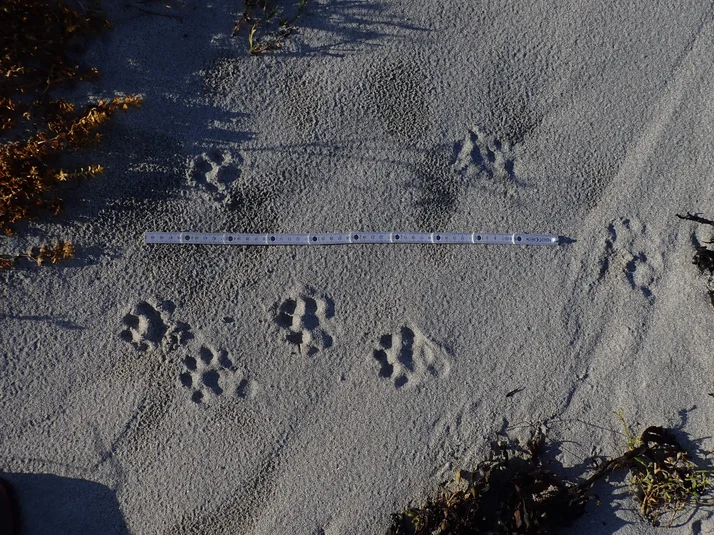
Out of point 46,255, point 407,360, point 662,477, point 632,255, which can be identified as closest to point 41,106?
point 46,255

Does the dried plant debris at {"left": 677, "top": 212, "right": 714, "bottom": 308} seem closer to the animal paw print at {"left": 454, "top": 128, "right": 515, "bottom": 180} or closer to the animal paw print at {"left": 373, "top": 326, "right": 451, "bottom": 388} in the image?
the animal paw print at {"left": 454, "top": 128, "right": 515, "bottom": 180}

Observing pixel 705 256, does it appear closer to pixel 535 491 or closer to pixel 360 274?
pixel 535 491

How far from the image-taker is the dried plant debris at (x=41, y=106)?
293 centimetres

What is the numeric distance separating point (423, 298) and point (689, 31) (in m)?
2.26

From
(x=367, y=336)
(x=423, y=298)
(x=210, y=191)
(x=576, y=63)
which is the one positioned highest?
(x=576, y=63)

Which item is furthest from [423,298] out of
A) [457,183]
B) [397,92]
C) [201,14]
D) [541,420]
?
[201,14]

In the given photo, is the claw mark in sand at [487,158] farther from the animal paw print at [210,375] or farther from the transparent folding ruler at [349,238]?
the animal paw print at [210,375]

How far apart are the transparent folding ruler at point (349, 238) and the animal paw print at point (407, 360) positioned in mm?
546

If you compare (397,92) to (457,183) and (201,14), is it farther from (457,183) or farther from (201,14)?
(201,14)

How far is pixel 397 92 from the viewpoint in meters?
3.13

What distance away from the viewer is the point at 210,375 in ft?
10.2

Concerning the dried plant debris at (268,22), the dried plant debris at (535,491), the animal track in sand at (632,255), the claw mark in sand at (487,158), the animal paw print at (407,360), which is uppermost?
the dried plant debris at (268,22)

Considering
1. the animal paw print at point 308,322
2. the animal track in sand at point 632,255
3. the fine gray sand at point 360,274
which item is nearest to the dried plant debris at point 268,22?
the fine gray sand at point 360,274

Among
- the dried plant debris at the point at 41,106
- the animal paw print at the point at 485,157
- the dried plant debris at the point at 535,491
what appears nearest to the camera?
the dried plant debris at the point at 41,106
